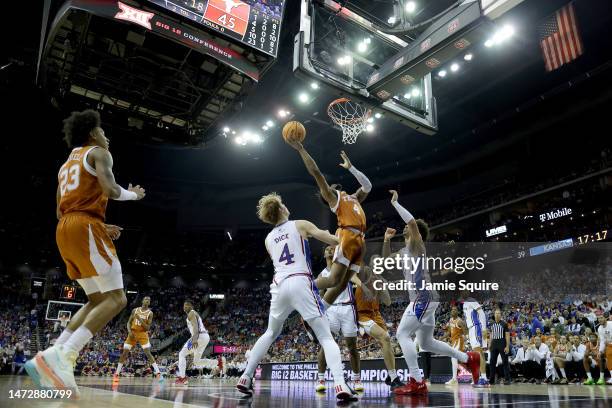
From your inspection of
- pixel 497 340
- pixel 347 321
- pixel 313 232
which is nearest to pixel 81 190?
pixel 313 232

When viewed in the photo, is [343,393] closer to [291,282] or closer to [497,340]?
[291,282]

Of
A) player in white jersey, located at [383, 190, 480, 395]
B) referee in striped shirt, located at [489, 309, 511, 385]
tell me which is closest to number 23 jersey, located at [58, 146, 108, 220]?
player in white jersey, located at [383, 190, 480, 395]

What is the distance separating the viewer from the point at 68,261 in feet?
11.7

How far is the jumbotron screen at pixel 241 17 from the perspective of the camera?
29.3ft

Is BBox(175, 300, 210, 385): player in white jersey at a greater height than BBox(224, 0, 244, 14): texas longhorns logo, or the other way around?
BBox(224, 0, 244, 14): texas longhorns logo

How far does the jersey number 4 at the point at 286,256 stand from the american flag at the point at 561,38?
56.0ft

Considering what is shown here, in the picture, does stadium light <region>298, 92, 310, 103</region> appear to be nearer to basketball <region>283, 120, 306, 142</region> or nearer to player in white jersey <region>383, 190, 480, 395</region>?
player in white jersey <region>383, 190, 480, 395</region>

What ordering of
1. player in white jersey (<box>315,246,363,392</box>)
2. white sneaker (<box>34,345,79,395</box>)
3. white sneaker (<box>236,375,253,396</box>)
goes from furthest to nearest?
player in white jersey (<box>315,246,363,392</box>) → white sneaker (<box>236,375,253,396</box>) → white sneaker (<box>34,345,79,395</box>)

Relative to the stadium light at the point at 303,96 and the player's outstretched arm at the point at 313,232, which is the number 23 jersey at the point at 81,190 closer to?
the player's outstretched arm at the point at 313,232

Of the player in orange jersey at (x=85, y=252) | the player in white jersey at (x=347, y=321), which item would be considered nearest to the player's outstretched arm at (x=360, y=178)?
the player in white jersey at (x=347, y=321)

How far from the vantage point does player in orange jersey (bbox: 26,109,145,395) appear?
3391 mm

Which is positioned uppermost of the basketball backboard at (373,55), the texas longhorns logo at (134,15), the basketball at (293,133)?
the texas longhorns logo at (134,15)

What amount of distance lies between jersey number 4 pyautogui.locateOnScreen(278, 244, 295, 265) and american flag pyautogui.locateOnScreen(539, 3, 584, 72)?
17.1 meters

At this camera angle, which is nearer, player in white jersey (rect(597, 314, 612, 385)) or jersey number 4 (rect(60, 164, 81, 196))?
jersey number 4 (rect(60, 164, 81, 196))
